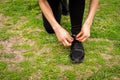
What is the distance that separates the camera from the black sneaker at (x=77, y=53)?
304 cm

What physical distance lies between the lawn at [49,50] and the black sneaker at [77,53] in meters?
0.06

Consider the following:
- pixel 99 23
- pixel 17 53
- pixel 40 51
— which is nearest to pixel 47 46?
pixel 40 51

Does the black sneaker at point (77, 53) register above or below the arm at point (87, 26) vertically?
below

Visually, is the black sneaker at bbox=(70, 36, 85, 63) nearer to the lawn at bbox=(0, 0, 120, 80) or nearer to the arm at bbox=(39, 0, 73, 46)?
the lawn at bbox=(0, 0, 120, 80)

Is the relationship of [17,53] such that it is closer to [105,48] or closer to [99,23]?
[105,48]

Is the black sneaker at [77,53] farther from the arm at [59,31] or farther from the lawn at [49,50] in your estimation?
the arm at [59,31]

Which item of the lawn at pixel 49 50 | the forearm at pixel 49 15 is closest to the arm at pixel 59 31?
the forearm at pixel 49 15

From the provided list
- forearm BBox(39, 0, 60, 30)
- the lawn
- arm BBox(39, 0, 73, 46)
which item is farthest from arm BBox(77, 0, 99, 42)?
the lawn

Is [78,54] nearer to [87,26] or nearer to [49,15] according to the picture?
[87,26]

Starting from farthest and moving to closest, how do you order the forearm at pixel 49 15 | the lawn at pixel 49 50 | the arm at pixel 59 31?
the lawn at pixel 49 50 → the forearm at pixel 49 15 → the arm at pixel 59 31

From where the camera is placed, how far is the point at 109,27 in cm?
378

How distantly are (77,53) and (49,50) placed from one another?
1.30 feet

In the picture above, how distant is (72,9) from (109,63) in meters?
0.75

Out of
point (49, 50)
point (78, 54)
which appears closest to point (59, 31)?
point (78, 54)
